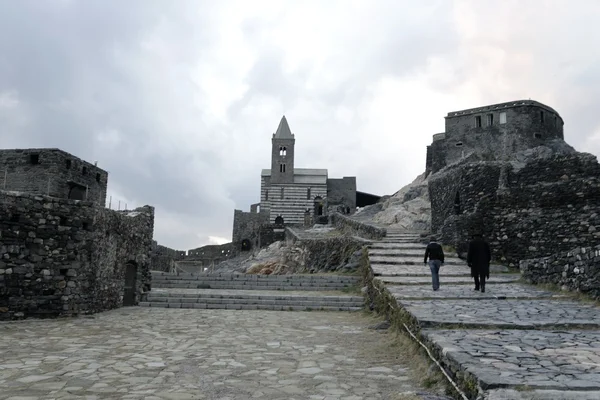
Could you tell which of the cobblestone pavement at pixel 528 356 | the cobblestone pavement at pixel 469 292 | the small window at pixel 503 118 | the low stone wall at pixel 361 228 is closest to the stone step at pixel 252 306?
the cobblestone pavement at pixel 469 292

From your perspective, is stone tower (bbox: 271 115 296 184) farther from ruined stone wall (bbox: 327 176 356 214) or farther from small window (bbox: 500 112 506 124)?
small window (bbox: 500 112 506 124)

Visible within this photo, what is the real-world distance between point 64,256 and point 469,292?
960 cm

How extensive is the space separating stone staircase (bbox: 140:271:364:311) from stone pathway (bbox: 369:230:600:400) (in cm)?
Answer: 215

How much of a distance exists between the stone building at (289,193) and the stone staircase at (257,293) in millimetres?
35105

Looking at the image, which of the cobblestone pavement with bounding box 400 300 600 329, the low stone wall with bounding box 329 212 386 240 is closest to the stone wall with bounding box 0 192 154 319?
the cobblestone pavement with bounding box 400 300 600 329

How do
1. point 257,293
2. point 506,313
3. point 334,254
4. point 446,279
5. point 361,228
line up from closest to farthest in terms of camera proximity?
point 506,313 < point 446,279 < point 257,293 < point 334,254 < point 361,228

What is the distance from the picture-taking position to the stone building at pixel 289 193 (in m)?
57.4

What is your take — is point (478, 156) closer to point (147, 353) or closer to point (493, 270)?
point (493, 270)

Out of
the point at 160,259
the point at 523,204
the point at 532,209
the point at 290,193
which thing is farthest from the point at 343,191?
the point at 532,209

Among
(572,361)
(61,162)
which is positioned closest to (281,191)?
(61,162)

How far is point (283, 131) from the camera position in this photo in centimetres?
6369

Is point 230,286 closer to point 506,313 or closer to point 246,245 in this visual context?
point 506,313

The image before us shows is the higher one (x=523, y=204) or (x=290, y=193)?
(x=290, y=193)

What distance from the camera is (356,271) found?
1927 centimetres
